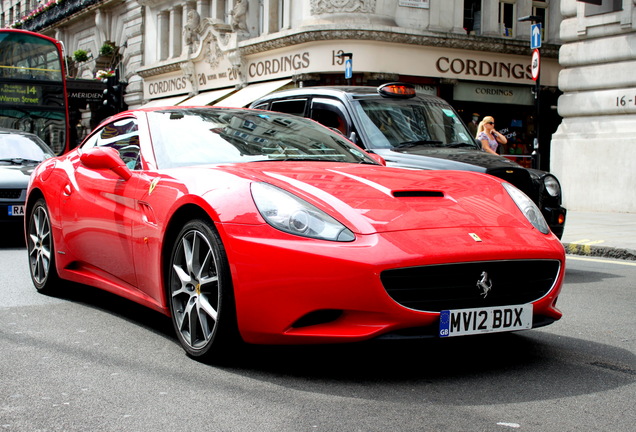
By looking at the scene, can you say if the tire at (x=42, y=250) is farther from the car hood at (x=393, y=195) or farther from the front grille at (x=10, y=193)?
the front grille at (x=10, y=193)

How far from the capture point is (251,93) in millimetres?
27281

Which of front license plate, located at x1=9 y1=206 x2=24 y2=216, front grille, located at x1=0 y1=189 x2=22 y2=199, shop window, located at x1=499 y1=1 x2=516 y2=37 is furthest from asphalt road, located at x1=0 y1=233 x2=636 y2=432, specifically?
shop window, located at x1=499 y1=1 x2=516 y2=37

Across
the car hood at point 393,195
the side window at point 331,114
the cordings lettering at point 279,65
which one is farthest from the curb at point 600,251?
the cordings lettering at point 279,65

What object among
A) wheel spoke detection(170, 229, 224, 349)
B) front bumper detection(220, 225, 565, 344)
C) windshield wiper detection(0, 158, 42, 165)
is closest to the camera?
front bumper detection(220, 225, 565, 344)

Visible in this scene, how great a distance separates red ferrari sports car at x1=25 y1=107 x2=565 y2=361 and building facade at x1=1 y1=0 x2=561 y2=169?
1606cm

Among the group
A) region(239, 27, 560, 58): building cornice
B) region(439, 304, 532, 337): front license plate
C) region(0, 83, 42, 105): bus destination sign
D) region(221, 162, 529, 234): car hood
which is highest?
region(239, 27, 560, 58): building cornice

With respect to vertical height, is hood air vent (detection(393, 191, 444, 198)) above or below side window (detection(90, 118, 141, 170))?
below

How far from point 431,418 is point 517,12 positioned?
2490 cm

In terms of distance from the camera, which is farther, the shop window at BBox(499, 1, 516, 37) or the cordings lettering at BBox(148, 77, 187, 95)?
the cordings lettering at BBox(148, 77, 187, 95)

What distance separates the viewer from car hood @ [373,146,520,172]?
7.59 m

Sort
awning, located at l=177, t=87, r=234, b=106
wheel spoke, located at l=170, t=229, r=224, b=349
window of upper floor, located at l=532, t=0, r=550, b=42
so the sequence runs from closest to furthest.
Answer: wheel spoke, located at l=170, t=229, r=224, b=349 → window of upper floor, located at l=532, t=0, r=550, b=42 → awning, located at l=177, t=87, r=234, b=106

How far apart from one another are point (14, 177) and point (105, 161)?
6.22m

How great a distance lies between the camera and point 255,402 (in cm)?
362

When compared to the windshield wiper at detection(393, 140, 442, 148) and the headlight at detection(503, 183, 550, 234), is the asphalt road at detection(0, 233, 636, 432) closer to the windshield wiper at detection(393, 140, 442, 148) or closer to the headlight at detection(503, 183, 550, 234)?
the headlight at detection(503, 183, 550, 234)
